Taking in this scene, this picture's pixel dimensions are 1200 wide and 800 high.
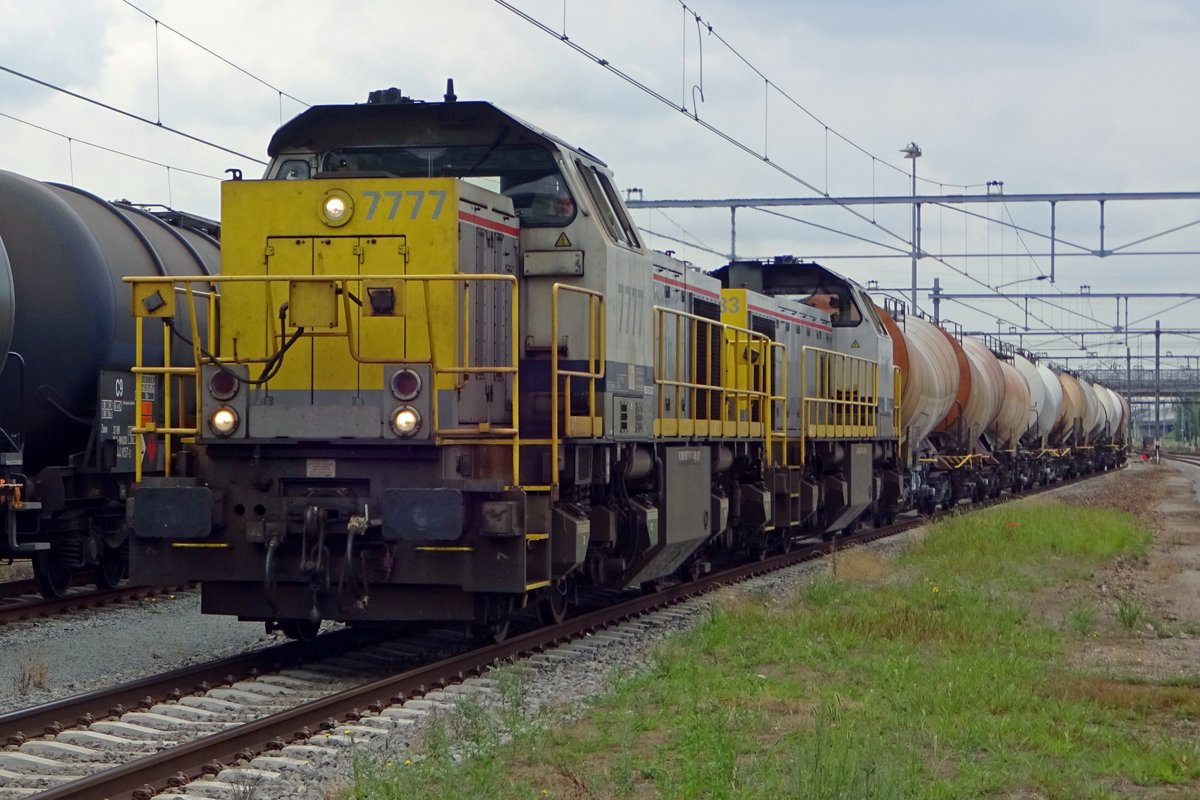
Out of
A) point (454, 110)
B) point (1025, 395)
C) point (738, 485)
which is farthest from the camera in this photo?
point (1025, 395)

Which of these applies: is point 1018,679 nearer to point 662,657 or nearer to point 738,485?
point 662,657

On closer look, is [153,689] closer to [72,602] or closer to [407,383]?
[407,383]

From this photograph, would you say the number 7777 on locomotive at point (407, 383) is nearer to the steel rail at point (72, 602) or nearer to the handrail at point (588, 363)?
the handrail at point (588, 363)

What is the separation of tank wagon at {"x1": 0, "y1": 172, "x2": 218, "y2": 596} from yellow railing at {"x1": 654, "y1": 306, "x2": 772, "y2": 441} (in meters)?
3.87

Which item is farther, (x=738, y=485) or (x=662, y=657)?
(x=738, y=485)

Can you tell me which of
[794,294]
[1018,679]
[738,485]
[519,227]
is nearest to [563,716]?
[1018,679]

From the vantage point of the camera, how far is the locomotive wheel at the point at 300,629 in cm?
888

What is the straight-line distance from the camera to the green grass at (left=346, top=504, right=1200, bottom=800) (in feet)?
17.8

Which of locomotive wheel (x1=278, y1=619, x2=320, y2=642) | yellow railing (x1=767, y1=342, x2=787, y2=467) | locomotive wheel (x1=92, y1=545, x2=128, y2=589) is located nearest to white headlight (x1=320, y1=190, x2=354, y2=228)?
locomotive wheel (x1=278, y1=619, x2=320, y2=642)

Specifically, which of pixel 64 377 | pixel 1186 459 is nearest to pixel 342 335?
pixel 64 377

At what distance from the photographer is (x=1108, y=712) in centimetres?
685

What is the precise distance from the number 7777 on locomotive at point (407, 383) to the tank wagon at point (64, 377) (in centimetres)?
218

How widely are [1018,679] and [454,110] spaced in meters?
4.76

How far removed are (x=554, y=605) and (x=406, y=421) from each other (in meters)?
2.40
